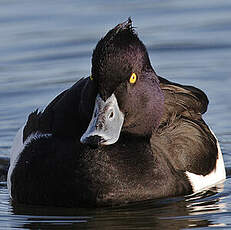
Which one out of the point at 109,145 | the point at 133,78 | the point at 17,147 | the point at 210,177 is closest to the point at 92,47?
the point at 17,147

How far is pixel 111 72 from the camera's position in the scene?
22.6ft

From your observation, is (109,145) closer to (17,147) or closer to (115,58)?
(115,58)

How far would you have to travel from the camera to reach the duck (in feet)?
22.8

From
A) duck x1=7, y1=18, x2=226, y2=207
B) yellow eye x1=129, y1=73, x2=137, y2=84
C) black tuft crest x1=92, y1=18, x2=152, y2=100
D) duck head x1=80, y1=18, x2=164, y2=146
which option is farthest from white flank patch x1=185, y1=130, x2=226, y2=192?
black tuft crest x1=92, y1=18, x2=152, y2=100

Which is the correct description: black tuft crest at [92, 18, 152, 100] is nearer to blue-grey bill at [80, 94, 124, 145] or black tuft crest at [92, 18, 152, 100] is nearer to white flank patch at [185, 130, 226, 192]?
blue-grey bill at [80, 94, 124, 145]

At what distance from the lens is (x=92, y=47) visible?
448 inches

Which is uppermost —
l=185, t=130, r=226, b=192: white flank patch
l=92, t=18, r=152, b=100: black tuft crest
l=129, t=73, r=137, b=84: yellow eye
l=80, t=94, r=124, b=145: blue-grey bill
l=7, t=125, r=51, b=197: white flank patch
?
l=92, t=18, r=152, b=100: black tuft crest

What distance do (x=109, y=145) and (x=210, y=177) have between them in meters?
1.19

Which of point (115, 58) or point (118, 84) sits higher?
point (115, 58)

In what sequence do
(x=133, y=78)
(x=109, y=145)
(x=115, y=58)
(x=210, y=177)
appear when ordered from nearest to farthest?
(x=115, y=58), (x=133, y=78), (x=109, y=145), (x=210, y=177)

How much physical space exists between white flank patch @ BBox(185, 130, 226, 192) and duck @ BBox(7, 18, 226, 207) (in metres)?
0.02

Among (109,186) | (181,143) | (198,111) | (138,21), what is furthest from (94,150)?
(138,21)

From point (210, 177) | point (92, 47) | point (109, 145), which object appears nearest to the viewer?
point (109, 145)

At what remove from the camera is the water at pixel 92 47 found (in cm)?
986
